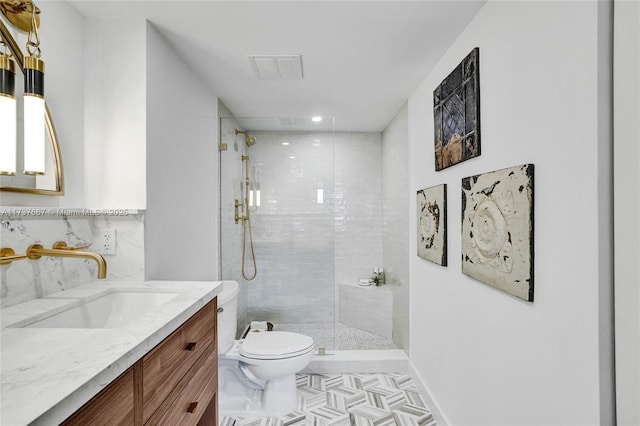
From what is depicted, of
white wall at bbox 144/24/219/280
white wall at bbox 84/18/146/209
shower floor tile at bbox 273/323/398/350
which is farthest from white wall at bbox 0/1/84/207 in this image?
shower floor tile at bbox 273/323/398/350

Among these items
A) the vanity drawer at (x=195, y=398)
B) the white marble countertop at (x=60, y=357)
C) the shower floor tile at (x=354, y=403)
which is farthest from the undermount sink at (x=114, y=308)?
the shower floor tile at (x=354, y=403)

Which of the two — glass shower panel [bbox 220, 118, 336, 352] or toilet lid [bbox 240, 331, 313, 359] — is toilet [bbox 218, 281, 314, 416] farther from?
glass shower panel [bbox 220, 118, 336, 352]

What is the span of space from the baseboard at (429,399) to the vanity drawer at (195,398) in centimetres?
138

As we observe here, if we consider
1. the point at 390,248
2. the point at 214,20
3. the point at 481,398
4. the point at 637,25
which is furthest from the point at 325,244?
the point at 637,25

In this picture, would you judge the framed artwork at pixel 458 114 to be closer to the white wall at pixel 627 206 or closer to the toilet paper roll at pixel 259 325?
the white wall at pixel 627 206

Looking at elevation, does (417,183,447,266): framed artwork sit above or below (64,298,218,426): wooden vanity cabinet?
above

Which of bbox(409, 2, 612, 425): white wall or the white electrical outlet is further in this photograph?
the white electrical outlet

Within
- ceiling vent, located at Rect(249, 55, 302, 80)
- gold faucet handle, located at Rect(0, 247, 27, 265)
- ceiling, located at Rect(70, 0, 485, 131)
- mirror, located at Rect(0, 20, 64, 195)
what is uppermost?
ceiling, located at Rect(70, 0, 485, 131)

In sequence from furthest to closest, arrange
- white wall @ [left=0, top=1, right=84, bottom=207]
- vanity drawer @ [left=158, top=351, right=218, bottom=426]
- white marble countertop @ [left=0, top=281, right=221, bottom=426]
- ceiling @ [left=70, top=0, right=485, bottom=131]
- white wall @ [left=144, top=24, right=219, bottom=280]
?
white wall @ [left=144, top=24, right=219, bottom=280]
ceiling @ [left=70, top=0, right=485, bottom=131]
white wall @ [left=0, top=1, right=84, bottom=207]
vanity drawer @ [left=158, top=351, right=218, bottom=426]
white marble countertop @ [left=0, top=281, right=221, bottom=426]

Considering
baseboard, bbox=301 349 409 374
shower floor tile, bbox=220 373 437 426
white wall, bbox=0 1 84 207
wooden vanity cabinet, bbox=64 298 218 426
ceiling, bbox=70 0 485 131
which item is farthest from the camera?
baseboard, bbox=301 349 409 374

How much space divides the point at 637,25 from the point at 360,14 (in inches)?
43.8

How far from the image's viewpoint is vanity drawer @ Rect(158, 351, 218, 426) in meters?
1.12

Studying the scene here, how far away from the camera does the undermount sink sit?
4.24ft

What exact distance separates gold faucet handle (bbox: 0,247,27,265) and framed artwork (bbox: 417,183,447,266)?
1996mm
